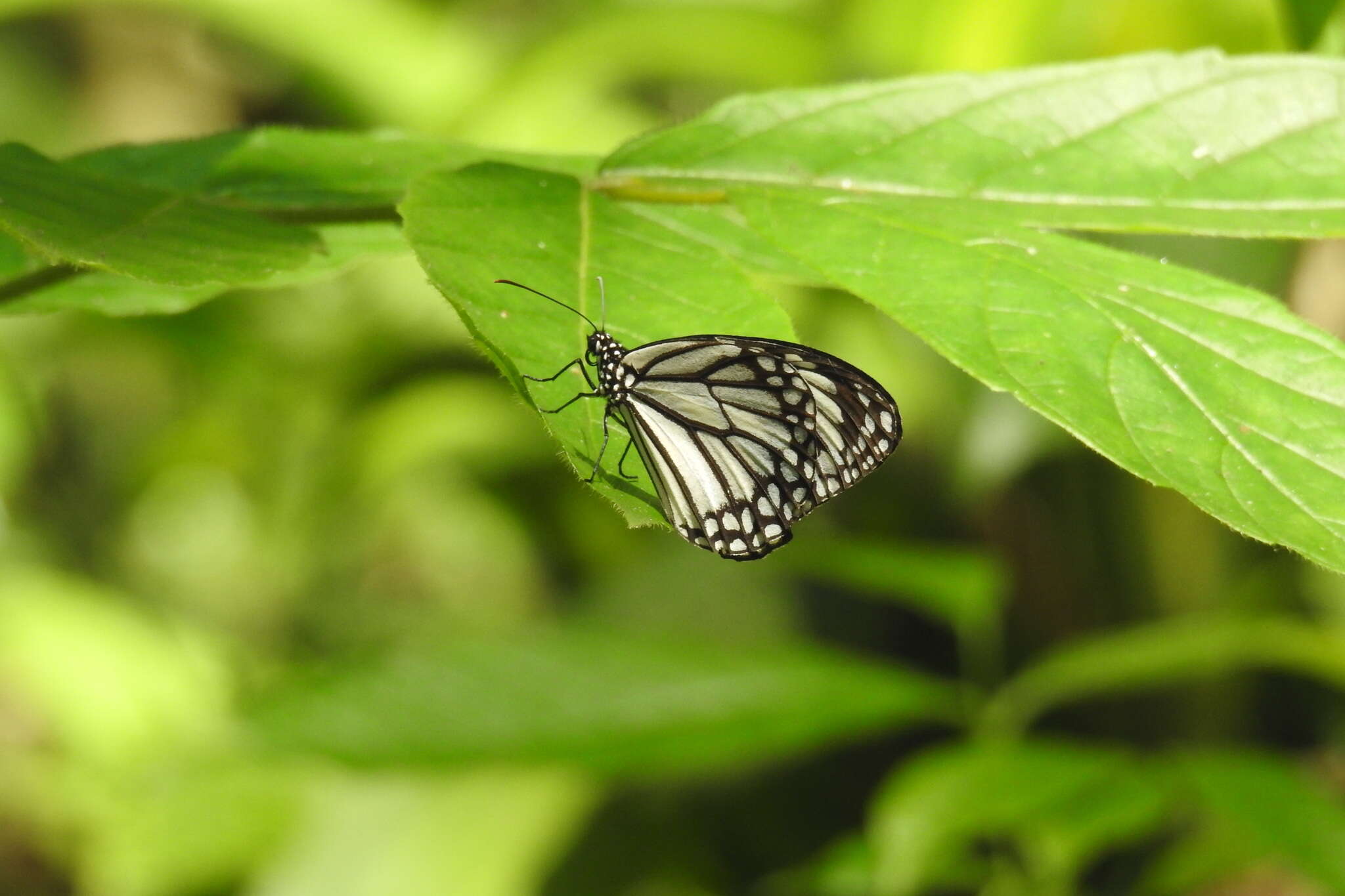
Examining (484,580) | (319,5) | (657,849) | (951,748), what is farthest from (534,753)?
(319,5)

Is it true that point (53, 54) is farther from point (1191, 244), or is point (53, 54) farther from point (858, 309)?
point (1191, 244)

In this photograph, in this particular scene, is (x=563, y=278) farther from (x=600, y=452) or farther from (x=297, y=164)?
(x=297, y=164)

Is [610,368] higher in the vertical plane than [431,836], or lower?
higher

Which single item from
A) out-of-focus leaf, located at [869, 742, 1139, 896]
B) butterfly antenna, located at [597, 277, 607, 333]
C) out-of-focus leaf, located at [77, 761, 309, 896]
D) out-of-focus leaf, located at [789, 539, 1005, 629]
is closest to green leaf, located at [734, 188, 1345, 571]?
butterfly antenna, located at [597, 277, 607, 333]

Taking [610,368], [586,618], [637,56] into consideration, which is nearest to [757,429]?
[610,368]

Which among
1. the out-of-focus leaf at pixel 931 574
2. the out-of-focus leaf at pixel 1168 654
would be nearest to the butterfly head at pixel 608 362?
the out-of-focus leaf at pixel 931 574

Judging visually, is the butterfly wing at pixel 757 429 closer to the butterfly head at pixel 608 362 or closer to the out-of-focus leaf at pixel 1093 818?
the butterfly head at pixel 608 362

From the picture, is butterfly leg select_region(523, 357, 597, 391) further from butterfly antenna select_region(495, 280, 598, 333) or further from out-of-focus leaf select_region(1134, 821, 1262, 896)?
out-of-focus leaf select_region(1134, 821, 1262, 896)
